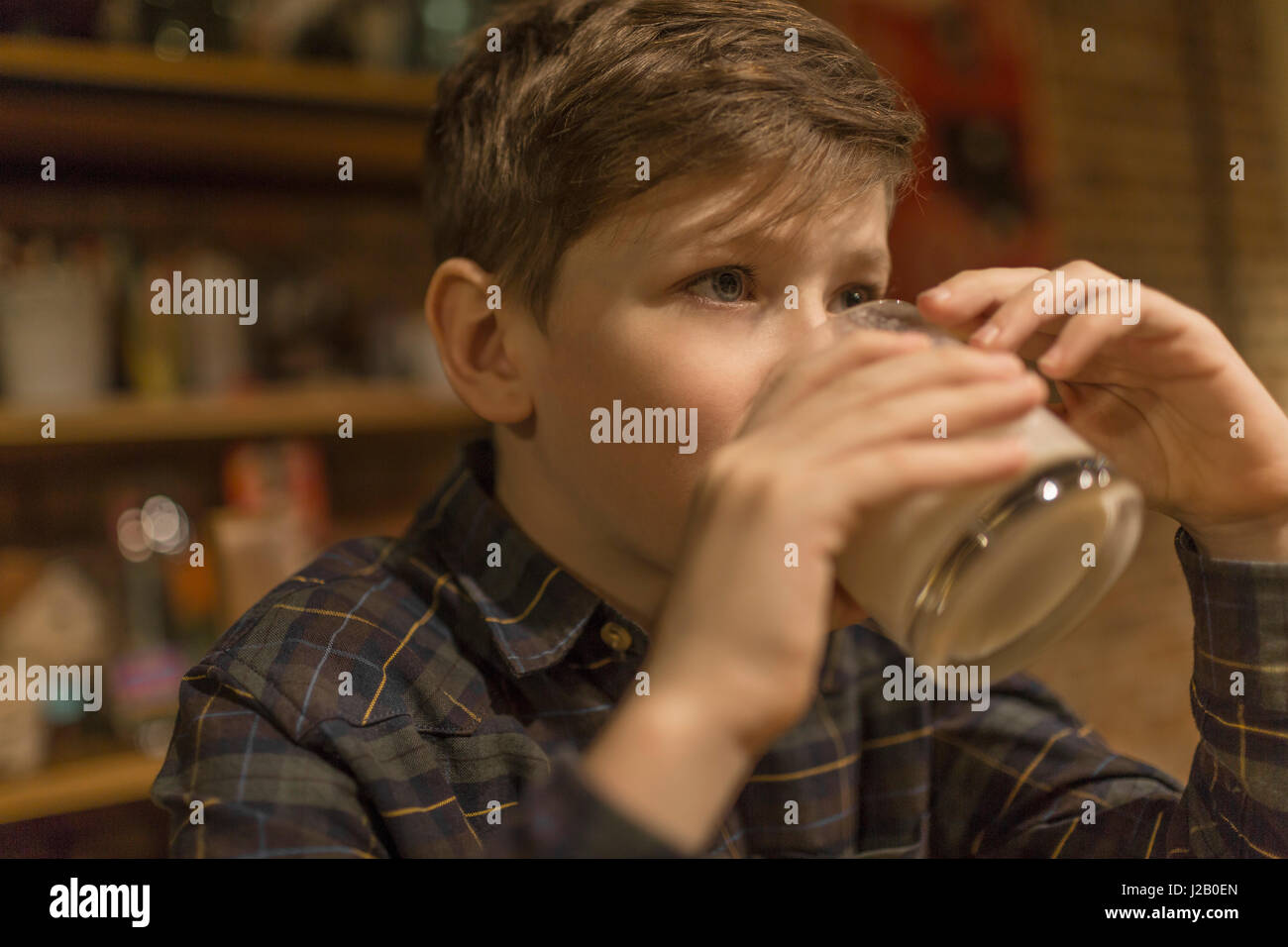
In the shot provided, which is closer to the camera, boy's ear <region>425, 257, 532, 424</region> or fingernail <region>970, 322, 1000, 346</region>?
Answer: fingernail <region>970, 322, 1000, 346</region>

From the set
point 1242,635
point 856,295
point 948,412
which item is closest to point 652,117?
point 856,295

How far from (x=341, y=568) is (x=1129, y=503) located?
0.62m

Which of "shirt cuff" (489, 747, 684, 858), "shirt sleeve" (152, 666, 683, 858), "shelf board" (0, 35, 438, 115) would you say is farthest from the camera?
"shelf board" (0, 35, 438, 115)

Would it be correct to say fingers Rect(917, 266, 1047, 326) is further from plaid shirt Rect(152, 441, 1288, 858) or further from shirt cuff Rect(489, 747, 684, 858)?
shirt cuff Rect(489, 747, 684, 858)

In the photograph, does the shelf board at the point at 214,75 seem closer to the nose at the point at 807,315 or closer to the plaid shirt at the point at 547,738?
the plaid shirt at the point at 547,738

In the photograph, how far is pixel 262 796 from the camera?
60 centimetres

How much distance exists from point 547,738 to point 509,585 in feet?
0.43

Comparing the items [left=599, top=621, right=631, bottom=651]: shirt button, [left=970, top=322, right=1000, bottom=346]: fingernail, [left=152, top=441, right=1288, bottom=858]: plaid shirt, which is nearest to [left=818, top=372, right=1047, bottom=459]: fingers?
[left=970, top=322, right=1000, bottom=346]: fingernail

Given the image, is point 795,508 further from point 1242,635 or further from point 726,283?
point 1242,635

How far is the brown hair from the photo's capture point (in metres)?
0.69

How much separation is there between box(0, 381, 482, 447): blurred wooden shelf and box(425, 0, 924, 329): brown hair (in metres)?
0.79

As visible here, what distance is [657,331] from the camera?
70 cm

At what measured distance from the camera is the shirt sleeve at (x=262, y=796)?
1.91 feet
